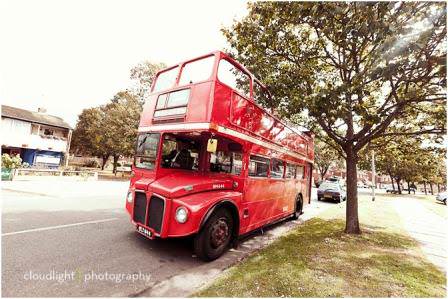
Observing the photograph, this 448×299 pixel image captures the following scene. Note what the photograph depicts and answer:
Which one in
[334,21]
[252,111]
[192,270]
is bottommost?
[192,270]

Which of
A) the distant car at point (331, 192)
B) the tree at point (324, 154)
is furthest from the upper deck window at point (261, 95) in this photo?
the distant car at point (331, 192)

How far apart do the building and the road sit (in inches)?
1057

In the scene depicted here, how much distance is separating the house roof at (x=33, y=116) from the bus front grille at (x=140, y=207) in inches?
A: 1231

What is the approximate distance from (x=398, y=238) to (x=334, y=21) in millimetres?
7229

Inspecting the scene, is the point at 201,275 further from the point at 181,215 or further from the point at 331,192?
the point at 331,192

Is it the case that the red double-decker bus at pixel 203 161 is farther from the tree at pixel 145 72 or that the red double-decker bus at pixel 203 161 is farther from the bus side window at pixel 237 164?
the tree at pixel 145 72

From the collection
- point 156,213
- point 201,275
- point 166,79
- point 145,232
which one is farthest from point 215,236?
point 166,79

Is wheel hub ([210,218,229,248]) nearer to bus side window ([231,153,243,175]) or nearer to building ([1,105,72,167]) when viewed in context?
bus side window ([231,153,243,175])

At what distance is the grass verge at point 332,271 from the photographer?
425cm

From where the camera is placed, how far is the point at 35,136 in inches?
1220

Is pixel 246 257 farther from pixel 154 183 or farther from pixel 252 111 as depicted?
pixel 252 111

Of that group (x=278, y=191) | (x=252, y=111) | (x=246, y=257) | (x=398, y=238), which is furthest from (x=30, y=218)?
(x=398, y=238)

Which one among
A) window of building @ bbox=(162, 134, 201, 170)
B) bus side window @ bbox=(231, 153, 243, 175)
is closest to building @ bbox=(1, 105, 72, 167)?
window of building @ bbox=(162, 134, 201, 170)

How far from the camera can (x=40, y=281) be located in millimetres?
3979
